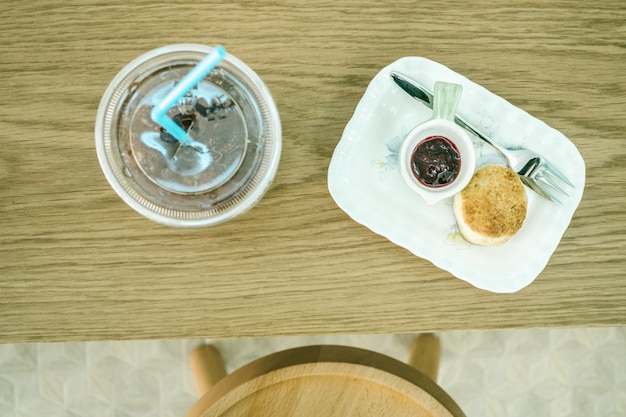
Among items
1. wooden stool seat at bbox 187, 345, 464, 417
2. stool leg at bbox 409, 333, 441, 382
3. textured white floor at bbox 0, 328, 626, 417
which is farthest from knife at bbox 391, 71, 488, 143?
textured white floor at bbox 0, 328, 626, 417

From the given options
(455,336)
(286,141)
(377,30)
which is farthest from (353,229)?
(455,336)

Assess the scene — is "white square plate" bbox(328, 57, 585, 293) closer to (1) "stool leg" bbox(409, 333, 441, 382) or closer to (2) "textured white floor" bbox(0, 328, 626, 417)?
(1) "stool leg" bbox(409, 333, 441, 382)

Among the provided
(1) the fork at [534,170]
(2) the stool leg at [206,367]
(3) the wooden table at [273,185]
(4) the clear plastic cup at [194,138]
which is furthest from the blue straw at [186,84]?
(2) the stool leg at [206,367]

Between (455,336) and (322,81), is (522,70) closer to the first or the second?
(322,81)

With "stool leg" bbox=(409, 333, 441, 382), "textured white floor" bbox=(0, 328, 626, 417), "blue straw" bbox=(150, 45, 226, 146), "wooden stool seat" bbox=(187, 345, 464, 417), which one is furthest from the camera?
"textured white floor" bbox=(0, 328, 626, 417)

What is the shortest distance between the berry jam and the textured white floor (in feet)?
2.16

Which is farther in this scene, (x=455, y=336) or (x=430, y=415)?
(x=455, y=336)

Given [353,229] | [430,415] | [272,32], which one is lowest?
[430,415]

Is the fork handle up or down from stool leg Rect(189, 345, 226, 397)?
up

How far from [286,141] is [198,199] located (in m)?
0.14

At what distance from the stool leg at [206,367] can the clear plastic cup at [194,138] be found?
23.9 inches

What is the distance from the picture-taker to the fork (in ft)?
2.41

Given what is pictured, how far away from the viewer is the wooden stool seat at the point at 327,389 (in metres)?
0.70

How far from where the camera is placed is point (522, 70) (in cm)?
75
